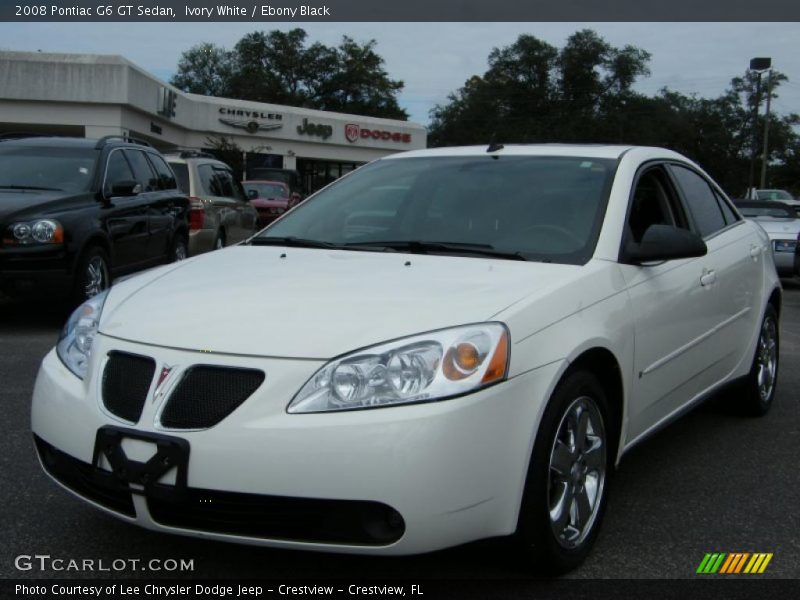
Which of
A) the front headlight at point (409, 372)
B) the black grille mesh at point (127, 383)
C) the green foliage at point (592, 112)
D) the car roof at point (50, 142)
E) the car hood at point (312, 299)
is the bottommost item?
the black grille mesh at point (127, 383)

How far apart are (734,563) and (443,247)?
1.62 meters

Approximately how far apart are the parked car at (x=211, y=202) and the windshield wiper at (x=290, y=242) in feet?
26.3

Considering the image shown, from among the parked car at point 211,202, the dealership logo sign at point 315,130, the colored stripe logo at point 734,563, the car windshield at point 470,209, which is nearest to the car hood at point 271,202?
the parked car at point 211,202

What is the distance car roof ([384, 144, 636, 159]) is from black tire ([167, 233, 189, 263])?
6138 millimetres

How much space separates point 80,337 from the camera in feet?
11.0

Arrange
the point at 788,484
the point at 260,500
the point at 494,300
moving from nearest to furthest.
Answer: the point at 260,500 < the point at 494,300 < the point at 788,484

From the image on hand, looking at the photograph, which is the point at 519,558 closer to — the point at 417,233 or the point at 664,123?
the point at 417,233

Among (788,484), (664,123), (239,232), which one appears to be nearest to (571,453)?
(788,484)

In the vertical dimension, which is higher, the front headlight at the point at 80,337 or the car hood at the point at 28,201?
the car hood at the point at 28,201

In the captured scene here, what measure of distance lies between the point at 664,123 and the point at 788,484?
79.0 m

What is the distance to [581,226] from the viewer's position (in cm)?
386

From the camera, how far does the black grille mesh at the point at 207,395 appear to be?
2770 mm

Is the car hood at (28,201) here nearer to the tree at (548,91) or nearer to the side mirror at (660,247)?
the side mirror at (660,247)

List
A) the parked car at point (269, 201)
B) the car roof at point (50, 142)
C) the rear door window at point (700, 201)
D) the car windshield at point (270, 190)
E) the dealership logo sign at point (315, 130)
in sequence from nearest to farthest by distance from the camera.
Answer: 1. the rear door window at point (700, 201)
2. the car roof at point (50, 142)
3. the parked car at point (269, 201)
4. the car windshield at point (270, 190)
5. the dealership logo sign at point (315, 130)
